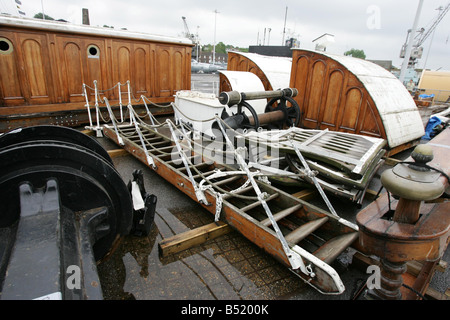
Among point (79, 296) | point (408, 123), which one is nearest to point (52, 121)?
point (79, 296)

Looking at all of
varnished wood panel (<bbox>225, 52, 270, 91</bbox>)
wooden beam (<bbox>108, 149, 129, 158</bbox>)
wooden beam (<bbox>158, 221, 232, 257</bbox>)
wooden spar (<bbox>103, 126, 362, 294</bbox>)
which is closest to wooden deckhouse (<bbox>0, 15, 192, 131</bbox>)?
varnished wood panel (<bbox>225, 52, 270, 91</bbox>)

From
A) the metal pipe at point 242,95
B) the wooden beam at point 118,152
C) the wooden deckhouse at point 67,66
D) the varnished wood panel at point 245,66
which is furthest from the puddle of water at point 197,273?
the varnished wood panel at point 245,66

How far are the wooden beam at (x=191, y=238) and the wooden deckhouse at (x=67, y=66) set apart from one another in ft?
21.3

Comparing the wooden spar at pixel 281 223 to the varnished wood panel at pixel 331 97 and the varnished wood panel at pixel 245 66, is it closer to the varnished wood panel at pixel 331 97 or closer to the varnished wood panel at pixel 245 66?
the varnished wood panel at pixel 331 97

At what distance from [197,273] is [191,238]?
459mm

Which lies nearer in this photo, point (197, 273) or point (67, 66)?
point (197, 273)

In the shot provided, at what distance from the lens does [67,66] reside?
7754 millimetres

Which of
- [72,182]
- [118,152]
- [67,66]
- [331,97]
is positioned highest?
[67,66]

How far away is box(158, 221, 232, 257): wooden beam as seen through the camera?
10.2 feet

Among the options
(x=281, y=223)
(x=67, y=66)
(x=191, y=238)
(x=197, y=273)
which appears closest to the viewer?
(x=197, y=273)

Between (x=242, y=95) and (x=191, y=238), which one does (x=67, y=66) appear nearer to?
(x=242, y=95)

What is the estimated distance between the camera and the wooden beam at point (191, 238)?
3111mm

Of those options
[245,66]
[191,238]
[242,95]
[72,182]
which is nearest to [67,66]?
[242,95]

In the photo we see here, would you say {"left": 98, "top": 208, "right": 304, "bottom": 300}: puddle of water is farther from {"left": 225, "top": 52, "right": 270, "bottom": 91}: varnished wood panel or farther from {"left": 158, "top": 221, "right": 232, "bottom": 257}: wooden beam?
{"left": 225, "top": 52, "right": 270, "bottom": 91}: varnished wood panel
